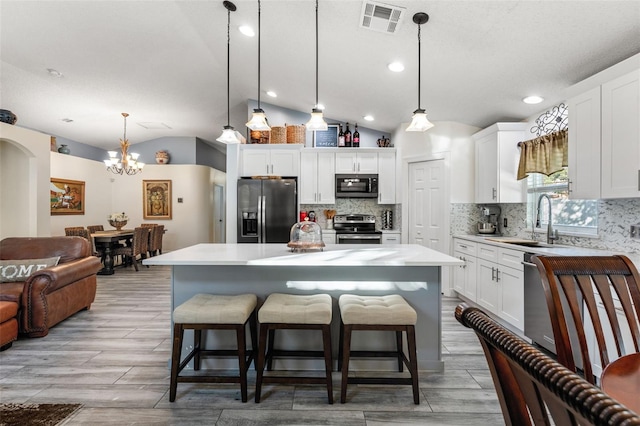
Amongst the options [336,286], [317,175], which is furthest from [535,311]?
[317,175]

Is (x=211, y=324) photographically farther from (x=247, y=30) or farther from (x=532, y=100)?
(x=532, y=100)

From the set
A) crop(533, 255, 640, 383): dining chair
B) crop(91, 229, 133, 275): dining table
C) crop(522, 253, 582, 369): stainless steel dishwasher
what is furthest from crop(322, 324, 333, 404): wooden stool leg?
crop(91, 229, 133, 275): dining table

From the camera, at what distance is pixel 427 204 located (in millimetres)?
4727

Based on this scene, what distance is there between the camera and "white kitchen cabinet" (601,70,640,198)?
2.16 meters

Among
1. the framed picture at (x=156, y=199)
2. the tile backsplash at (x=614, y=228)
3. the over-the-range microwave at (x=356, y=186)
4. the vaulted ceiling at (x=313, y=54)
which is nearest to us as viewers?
the vaulted ceiling at (x=313, y=54)

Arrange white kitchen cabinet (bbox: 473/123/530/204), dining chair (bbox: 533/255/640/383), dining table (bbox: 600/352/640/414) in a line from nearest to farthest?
dining table (bbox: 600/352/640/414) → dining chair (bbox: 533/255/640/383) → white kitchen cabinet (bbox: 473/123/530/204)

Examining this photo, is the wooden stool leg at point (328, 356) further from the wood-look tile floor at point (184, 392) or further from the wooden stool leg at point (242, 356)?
the wooden stool leg at point (242, 356)

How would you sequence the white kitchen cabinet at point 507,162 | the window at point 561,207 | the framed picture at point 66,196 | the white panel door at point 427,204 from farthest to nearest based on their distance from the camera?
the framed picture at point 66,196
the white panel door at point 427,204
the white kitchen cabinet at point 507,162
the window at point 561,207

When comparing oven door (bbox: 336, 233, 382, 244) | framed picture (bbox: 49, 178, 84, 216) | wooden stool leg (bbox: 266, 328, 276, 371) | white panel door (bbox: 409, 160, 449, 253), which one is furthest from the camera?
framed picture (bbox: 49, 178, 84, 216)

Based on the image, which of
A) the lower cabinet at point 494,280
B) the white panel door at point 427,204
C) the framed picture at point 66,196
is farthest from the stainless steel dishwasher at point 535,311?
the framed picture at point 66,196

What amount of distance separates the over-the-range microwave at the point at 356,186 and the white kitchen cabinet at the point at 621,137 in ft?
9.80

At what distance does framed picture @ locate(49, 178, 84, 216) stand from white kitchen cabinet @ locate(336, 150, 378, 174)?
5994 mm

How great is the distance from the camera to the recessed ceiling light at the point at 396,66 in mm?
3290

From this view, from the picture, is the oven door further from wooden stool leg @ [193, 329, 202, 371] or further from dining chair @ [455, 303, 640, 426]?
dining chair @ [455, 303, 640, 426]
